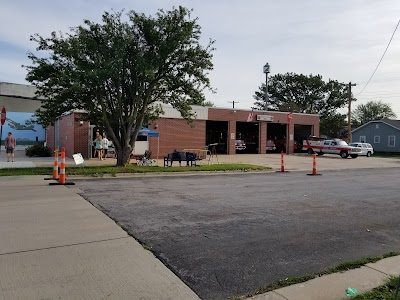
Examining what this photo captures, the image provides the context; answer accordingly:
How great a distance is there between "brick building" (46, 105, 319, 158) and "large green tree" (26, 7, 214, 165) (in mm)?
3178

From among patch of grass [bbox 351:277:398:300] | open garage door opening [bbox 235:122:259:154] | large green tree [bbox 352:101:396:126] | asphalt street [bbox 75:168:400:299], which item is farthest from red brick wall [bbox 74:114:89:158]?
large green tree [bbox 352:101:396:126]

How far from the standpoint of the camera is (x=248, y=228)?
6723 mm

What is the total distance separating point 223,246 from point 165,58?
13.7 m

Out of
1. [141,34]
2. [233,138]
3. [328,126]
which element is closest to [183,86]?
[141,34]

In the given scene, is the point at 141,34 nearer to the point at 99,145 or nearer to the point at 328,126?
the point at 99,145

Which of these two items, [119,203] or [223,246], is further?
[119,203]

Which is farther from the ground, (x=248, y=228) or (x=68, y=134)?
(x=68, y=134)

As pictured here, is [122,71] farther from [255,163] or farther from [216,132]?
[216,132]

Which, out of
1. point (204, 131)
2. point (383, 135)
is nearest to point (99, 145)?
point (204, 131)

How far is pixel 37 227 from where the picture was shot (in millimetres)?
6469

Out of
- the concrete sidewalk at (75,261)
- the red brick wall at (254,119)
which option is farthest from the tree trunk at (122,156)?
the red brick wall at (254,119)

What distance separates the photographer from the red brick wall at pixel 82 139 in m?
25.9

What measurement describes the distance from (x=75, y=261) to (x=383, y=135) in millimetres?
56182

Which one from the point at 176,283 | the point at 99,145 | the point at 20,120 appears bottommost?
the point at 176,283
